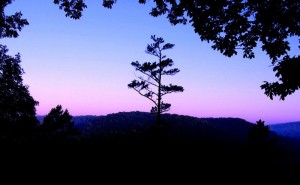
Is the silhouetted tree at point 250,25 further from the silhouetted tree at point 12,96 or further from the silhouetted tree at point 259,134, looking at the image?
the silhouetted tree at point 259,134

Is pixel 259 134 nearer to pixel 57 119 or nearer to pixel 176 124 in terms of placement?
pixel 57 119

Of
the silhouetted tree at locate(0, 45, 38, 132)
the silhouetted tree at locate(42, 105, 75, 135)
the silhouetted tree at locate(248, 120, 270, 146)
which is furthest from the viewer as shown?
the silhouetted tree at locate(42, 105, 75, 135)

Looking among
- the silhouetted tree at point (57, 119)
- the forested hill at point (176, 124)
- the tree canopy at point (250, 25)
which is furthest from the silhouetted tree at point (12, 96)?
the forested hill at point (176, 124)

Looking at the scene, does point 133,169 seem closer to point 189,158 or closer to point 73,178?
point 73,178

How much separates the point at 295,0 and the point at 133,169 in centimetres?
762

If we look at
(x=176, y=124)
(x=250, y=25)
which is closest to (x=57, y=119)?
(x=250, y=25)

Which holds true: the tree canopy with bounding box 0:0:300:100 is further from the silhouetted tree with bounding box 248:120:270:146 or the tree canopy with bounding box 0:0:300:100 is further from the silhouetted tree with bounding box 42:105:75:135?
the silhouetted tree with bounding box 42:105:75:135

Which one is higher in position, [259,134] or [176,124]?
[176,124]

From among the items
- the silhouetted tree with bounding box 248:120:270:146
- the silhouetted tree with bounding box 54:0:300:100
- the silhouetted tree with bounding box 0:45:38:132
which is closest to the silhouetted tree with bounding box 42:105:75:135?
the silhouetted tree with bounding box 0:45:38:132

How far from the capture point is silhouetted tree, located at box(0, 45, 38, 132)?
2397cm

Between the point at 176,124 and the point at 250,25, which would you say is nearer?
the point at 250,25

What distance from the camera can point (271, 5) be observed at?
6.47 meters

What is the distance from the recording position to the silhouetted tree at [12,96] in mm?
23969

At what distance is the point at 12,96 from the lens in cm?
2458
